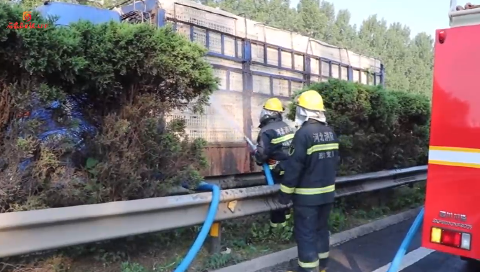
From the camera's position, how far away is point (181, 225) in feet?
12.7

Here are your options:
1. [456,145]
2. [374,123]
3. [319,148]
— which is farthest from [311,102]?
[374,123]

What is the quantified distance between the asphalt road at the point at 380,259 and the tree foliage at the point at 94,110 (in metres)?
1.70

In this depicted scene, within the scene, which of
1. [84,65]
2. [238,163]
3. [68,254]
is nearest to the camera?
[84,65]

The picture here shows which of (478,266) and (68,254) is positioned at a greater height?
(68,254)

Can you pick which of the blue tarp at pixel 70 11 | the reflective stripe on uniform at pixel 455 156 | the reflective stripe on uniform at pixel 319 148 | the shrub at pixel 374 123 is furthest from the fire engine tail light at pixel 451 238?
the blue tarp at pixel 70 11

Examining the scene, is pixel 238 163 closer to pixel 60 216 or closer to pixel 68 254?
pixel 68 254

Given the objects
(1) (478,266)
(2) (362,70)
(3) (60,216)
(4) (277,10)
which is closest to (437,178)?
(1) (478,266)

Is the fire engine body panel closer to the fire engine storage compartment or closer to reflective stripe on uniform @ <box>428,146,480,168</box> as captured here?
reflective stripe on uniform @ <box>428,146,480,168</box>

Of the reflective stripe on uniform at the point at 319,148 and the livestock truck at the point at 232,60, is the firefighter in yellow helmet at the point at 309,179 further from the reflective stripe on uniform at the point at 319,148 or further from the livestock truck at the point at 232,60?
the livestock truck at the point at 232,60

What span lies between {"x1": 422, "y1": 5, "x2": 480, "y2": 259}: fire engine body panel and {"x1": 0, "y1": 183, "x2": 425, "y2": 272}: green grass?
1.97 m

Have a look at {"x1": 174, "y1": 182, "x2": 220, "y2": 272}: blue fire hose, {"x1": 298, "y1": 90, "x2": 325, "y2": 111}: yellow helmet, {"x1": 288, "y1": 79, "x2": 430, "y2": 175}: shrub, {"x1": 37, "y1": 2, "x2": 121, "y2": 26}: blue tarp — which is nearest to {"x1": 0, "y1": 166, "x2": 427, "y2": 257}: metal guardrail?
{"x1": 174, "y1": 182, "x2": 220, "y2": 272}: blue fire hose

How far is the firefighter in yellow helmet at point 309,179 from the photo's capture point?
4129 mm

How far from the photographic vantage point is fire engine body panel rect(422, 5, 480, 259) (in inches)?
130

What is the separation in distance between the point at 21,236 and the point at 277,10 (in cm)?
4246
